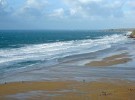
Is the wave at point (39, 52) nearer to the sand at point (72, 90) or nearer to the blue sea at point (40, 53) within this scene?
the blue sea at point (40, 53)

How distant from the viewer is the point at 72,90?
17219 mm

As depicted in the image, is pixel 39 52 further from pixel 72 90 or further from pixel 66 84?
pixel 72 90

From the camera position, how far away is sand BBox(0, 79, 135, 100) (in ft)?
50.7

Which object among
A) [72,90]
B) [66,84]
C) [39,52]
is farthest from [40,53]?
[72,90]

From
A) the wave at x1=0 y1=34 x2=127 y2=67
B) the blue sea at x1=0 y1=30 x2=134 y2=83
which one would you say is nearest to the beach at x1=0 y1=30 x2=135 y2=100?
the blue sea at x1=0 y1=30 x2=134 y2=83

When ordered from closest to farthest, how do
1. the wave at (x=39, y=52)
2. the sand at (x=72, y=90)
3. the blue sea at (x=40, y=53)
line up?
the sand at (x=72, y=90)
the blue sea at (x=40, y=53)
the wave at (x=39, y=52)

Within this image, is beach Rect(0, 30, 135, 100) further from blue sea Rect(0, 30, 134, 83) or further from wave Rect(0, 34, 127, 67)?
wave Rect(0, 34, 127, 67)

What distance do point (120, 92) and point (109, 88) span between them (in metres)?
1.21

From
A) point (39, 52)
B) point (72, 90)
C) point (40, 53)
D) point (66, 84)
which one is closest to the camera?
point (72, 90)

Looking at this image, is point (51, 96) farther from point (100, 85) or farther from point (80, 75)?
point (80, 75)

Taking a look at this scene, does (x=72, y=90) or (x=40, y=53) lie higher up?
(x=72, y=90)

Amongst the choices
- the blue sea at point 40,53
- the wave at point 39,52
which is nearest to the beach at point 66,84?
the blue sea at point 40,53

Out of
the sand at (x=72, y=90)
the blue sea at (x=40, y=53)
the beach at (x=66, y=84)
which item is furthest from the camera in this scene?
the blue sea at (x=40, y=53)

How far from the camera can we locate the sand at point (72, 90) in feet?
50.7
